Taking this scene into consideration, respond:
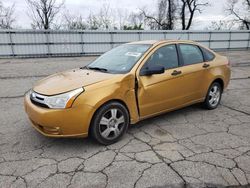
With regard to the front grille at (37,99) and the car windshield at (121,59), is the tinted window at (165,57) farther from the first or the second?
the front grille at (37,99)

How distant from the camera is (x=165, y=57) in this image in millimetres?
4285

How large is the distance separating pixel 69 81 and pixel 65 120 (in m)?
0.68

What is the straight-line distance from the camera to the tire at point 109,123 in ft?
11.1

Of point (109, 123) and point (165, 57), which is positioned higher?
point (165, 57)

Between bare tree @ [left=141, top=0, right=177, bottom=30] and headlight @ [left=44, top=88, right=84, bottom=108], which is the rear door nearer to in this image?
headlight @ [left=44, top=88, right=84, bottom=108]

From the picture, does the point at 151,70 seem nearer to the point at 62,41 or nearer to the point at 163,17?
the point at 62,41

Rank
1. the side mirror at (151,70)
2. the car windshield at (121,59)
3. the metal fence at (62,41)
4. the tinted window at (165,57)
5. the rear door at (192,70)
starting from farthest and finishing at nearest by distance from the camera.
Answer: the metal fence at (62,41), the rear door at (192,70), the tinted window at (165,57), the car windshield at (121,59), the side mirror at (151,70)

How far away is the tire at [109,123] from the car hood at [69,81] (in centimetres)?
45

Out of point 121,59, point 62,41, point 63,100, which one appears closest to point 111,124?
point 63,100

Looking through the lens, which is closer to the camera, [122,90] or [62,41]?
[122,90]

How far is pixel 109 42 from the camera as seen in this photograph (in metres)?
18.5

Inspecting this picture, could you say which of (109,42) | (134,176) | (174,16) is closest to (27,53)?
(109,42)

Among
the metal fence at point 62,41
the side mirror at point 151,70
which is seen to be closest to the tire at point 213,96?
the side mirror at point 151,70

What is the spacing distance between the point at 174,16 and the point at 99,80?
35.0 metres
